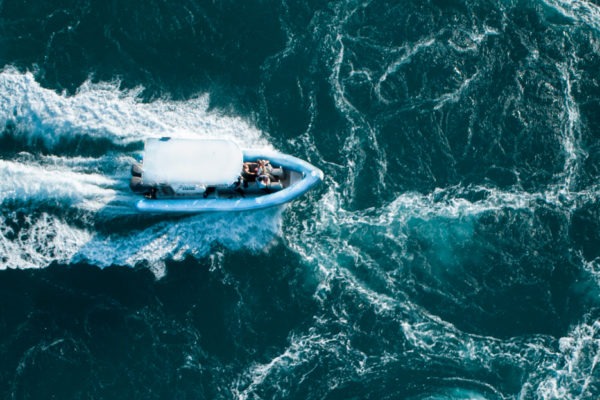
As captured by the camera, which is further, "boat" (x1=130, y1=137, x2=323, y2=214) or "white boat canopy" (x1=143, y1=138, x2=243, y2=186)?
"boat" (x1=130, y1=137, x2=323, y2=214)

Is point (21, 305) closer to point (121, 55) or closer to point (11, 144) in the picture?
point (11, 144)

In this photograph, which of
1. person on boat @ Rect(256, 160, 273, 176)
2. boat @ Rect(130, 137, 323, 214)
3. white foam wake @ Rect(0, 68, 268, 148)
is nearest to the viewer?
boat @ Rect(130, 137, 323, 214)

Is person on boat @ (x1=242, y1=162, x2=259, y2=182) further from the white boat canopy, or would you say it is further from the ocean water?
the ocean water

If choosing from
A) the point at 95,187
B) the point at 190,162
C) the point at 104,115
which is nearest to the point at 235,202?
the point at 190,162

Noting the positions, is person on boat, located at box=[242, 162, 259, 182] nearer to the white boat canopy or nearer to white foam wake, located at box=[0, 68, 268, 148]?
the white boat canopy

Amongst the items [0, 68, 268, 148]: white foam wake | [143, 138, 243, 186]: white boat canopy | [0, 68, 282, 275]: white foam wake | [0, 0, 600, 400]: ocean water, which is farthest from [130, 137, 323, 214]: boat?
[0, 68, 268, 148]: white foam wake

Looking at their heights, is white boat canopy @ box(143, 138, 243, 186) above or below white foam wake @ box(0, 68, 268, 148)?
below

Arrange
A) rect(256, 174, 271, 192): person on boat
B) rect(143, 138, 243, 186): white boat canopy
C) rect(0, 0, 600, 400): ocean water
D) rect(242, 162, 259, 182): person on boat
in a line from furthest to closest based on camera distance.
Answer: rect(242, 162, 259, 182): person on boat, rect(256, 174, 271, 192): person on boat, rect(143, 138, 243, 186): white boat canopy, rect(0, 0, 600, 400): ocean water

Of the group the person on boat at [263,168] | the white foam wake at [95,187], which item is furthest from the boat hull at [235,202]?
the person on boat at [263,168]
